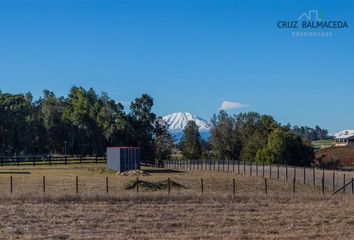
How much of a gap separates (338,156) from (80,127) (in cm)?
5417

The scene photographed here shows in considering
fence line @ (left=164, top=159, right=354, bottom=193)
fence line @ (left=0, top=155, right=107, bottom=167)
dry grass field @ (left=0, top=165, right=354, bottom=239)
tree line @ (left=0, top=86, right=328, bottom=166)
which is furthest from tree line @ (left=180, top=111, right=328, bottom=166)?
dry grass field @ (left=0, top=165, right=354, bottom=239)

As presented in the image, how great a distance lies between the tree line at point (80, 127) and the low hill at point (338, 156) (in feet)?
111

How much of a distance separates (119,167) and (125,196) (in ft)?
137

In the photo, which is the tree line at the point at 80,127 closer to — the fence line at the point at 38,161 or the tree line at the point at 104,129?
the tree line at the point at 104,129

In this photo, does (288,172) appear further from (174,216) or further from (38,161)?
(38,161)

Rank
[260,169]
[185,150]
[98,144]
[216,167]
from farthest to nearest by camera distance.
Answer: [185,150]
[98,144]
[216,167]
[260,169]

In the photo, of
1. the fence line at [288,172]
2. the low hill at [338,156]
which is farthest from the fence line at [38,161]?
the low hill at [338,156]

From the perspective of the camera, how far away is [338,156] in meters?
139

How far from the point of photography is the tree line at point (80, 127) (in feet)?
431

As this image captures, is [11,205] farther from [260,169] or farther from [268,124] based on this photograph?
[268,124]

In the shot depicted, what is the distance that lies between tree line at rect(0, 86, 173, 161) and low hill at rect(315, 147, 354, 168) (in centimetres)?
3384

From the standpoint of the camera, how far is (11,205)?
30.7 m

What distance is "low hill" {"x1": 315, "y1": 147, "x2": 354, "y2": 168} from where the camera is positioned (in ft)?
415

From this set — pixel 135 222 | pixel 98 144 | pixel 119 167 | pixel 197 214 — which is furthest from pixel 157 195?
pixel 98 144
